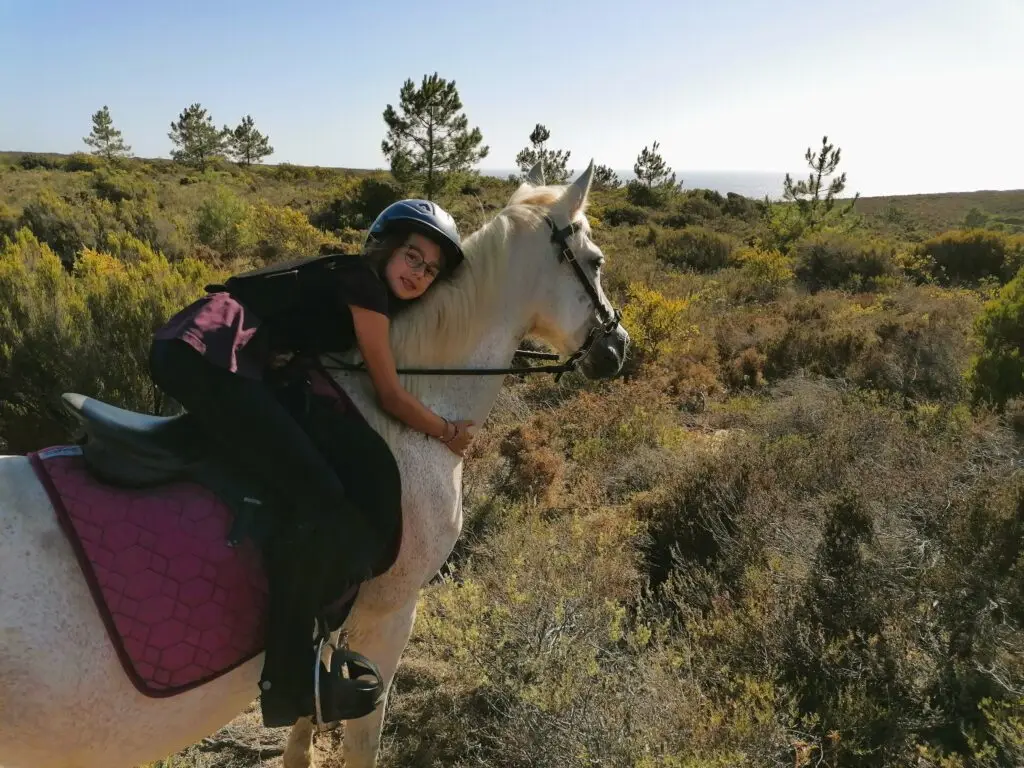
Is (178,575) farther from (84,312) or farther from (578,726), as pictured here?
(84,312)

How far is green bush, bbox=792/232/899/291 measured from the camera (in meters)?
14.6

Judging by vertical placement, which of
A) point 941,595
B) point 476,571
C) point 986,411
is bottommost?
point 476,571

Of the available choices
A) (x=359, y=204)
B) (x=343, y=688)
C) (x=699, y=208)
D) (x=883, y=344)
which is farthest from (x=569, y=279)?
(x=699, y=208)

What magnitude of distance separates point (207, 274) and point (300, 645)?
20.1 ft

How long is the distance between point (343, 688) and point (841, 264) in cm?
1670

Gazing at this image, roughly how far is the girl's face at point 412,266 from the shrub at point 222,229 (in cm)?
1266

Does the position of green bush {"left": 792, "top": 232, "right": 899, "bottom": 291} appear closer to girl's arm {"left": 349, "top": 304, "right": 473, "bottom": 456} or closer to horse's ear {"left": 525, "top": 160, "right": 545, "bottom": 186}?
horse's ear {"left": 525, "top": 160, "right": 545, "bottom": 186}

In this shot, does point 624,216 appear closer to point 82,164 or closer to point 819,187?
point 819,187

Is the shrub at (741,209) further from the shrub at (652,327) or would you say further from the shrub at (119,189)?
the shrub at (119,189)

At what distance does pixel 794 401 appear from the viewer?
6531 millimetres

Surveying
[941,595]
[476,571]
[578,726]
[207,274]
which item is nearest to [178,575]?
[578,726]

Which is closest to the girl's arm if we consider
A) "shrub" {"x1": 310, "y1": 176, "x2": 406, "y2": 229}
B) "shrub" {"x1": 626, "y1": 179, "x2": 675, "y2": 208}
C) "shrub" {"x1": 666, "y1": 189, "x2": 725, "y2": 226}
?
"shrub" {"x1": 310, "y1": 176, "x2": 406, "y2": 229}

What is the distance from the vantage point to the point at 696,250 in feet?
59.2

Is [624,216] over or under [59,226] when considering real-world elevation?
over
